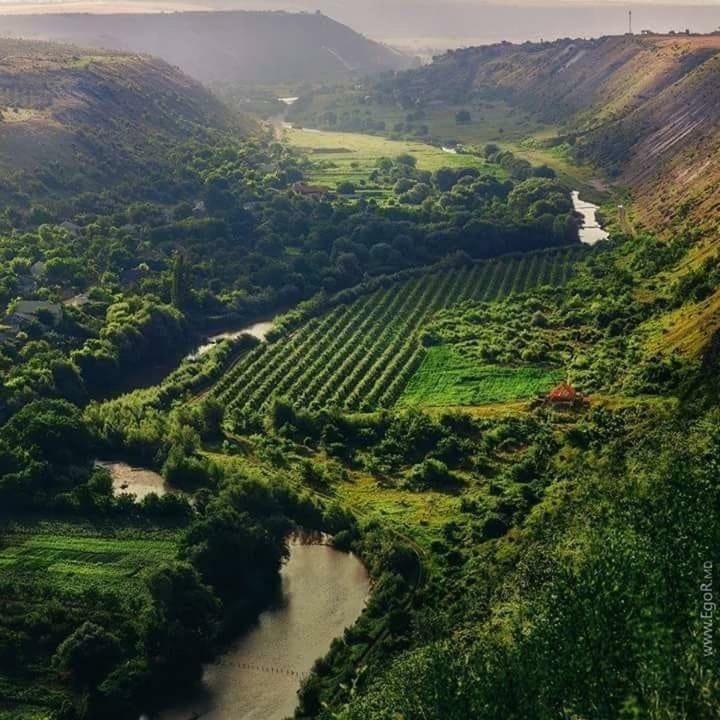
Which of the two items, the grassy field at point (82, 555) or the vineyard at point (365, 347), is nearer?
the grassy field at point (82, 555)

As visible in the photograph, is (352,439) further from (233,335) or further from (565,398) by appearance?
(233,335)

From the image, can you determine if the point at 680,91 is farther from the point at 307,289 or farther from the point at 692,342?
the point at 692,342

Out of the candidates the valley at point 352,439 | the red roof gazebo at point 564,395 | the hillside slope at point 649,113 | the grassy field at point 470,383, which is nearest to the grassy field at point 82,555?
the valley at point 352,439

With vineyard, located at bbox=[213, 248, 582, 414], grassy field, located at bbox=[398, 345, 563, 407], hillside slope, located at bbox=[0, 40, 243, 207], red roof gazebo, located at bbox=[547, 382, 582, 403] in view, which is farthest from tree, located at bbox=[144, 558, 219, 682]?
hillside slope, located at bbox=[0, 40, 243, 207]

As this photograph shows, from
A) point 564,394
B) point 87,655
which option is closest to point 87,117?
point 564,394

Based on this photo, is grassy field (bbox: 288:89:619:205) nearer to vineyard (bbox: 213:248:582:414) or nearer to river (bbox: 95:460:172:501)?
vineyard (bbox: 213:248:582:414)

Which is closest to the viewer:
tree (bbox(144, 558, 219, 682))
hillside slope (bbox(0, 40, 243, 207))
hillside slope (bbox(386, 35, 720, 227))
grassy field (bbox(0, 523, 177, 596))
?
tree (bbox(144, 558, 219, 682))

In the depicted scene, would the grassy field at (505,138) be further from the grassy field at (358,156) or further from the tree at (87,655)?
the tree at (87,655)

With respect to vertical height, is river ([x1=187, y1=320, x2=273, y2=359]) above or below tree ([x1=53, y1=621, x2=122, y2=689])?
above
